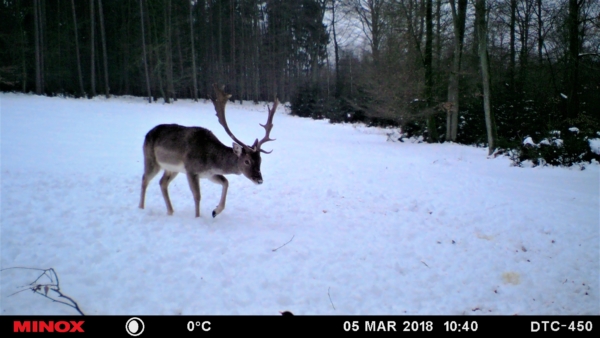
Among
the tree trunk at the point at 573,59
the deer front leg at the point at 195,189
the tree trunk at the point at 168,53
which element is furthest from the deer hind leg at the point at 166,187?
the tree trunk at the point at 168,53

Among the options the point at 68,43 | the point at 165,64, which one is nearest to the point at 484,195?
the point at 165,64

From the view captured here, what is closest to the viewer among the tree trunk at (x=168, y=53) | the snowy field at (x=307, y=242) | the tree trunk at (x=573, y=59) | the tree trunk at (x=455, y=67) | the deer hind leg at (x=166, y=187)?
the snowy field at (x=307, y=242)

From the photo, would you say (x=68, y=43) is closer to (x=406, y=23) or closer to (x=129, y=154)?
(x=129, y=154)

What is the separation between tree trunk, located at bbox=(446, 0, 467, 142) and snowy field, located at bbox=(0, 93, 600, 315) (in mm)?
7662

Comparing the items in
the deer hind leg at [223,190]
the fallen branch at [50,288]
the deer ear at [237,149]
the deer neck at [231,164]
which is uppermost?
the deer ear at [237,149]

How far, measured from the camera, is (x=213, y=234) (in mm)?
5117

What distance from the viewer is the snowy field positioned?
11.8 feet

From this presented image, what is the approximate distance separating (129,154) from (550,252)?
11420mm

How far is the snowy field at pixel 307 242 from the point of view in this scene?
358 cm

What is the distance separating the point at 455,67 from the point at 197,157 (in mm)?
14582

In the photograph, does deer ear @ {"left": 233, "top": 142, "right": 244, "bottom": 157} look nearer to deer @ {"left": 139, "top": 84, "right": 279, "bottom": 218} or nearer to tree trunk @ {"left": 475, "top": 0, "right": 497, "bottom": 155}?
deer @ {"left": 139, "top": 84, "right": 279, "bottom": 218}
